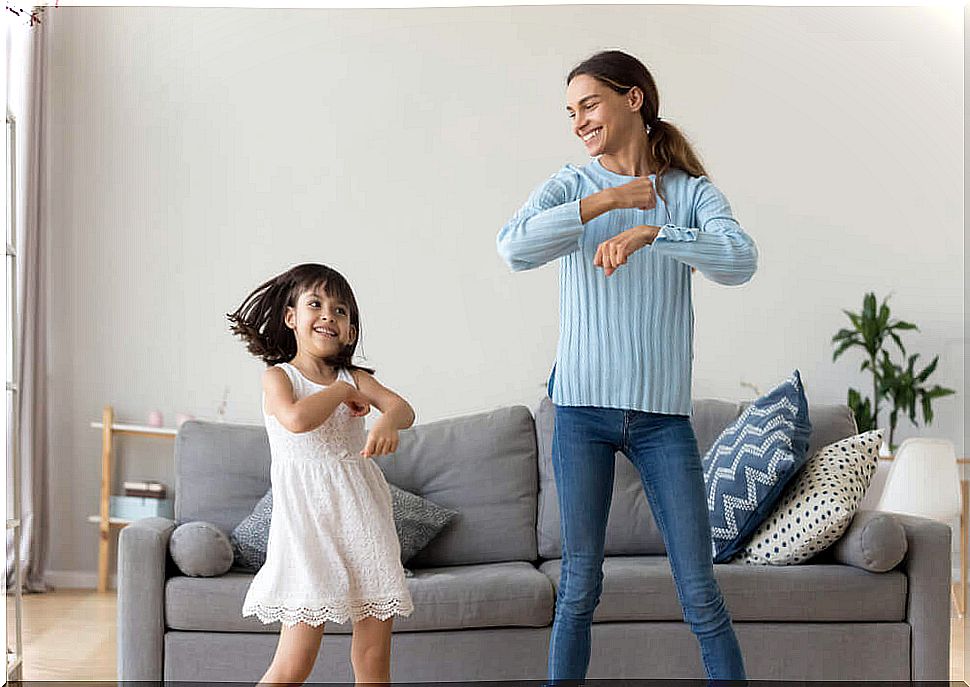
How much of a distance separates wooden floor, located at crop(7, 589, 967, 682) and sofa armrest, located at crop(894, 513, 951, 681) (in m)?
0.42

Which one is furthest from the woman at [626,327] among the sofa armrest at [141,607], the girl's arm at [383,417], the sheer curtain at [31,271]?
the sheer curtain at [31,271]

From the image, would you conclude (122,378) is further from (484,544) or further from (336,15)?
(484,544)

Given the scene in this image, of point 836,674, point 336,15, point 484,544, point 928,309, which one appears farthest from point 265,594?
point 928,309

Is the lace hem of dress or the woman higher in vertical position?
the woman

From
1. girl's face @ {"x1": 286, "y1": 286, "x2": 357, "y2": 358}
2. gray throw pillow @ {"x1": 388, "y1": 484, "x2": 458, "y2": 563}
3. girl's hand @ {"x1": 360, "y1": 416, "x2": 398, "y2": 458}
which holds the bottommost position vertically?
gray throw pillow @ {"x1": 388, "y1": 484, "x2": 458, "y2": 563}

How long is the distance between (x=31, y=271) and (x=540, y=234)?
10.3 ft

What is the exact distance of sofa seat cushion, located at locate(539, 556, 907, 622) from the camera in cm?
267

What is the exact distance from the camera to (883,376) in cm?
446

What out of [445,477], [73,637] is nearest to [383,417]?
[445,477]

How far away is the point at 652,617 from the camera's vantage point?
2.68 metres

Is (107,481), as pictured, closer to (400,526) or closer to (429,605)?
(400,526)

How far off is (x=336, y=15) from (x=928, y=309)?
2.69 m

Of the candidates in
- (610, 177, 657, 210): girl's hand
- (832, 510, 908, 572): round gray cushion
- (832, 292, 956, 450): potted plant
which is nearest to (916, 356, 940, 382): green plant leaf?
(832, 292, 956, 450): potted plant

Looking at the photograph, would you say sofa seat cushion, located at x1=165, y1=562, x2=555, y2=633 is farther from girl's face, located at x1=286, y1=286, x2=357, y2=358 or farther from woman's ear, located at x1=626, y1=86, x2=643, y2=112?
woman's ear, located at x1=626, y1=86, x2=643, y2=112
